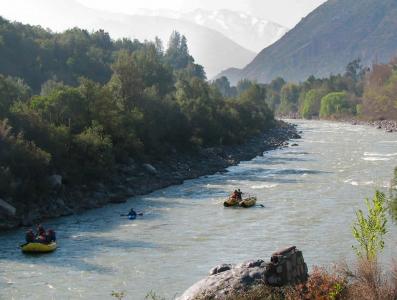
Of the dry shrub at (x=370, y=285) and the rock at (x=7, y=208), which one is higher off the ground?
the dry shrub at (x=370, y=285)

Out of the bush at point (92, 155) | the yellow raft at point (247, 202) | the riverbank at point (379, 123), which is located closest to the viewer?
the yellow raft at point (247, 202)

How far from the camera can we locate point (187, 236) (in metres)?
37.5

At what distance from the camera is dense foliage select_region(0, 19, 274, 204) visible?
1898 inches

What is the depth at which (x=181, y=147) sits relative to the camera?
249ft

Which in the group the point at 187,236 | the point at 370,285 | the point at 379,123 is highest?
the point at 379,123

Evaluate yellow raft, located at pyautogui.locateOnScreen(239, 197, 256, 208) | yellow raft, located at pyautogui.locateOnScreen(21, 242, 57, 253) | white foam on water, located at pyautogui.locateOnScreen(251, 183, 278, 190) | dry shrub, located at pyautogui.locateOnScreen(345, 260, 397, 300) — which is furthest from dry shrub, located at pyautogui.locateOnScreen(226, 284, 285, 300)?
white foam on water, located at pyautogui.locateOnScreen(251, 183, 278, 190)

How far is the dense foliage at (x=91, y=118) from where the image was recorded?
48219 mm

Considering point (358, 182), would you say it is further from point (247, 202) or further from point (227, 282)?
point (227, 282)

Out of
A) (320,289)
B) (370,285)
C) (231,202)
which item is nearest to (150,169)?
(231,202)

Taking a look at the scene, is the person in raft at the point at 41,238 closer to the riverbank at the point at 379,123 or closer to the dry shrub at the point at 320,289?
the dry shrub at the point at 320,289

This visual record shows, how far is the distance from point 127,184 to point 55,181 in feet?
28.9

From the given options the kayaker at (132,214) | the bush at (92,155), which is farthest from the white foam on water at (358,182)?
the bush at (92,155)

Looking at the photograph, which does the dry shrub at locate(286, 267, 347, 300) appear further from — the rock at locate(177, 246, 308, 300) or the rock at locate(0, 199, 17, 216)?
the rock at locate(0, 199, 17, 216)

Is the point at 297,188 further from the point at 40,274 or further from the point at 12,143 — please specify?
the point at 40,274
